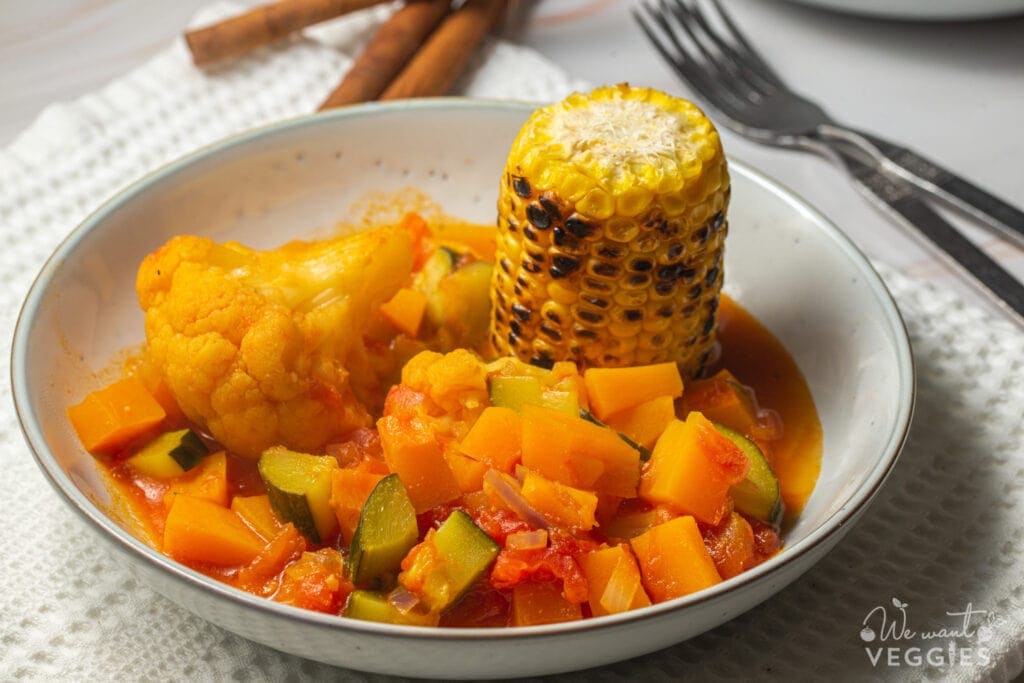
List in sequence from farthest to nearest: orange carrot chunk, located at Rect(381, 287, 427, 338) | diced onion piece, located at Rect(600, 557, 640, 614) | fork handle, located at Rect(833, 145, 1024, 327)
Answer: fork handle, located at Rect(833, 145, 1024, 327)
orange carrot chunk, located at Rect(381, 287, 427, 338)
diced onion piece, located at Rect(600, 557, 640, 614)

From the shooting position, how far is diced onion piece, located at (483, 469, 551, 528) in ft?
5.50

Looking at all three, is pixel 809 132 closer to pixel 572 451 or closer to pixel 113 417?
pixel 572 451

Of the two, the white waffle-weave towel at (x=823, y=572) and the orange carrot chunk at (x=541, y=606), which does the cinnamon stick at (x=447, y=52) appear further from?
the orange carrot chunk at (x=541, y=606)

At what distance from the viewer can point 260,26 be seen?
3186 millimetres

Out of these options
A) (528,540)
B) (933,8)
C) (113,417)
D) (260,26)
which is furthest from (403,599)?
(933,8)

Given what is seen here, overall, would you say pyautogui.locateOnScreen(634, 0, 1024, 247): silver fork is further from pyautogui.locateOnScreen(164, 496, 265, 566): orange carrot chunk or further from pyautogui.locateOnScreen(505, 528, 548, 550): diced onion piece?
pyautogui.locateOnScreen(164, 496, 265, 566): orange carrot chunk

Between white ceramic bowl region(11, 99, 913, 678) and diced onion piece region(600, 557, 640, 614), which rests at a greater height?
white ceramic bowl region(11, 99, 913, 678)

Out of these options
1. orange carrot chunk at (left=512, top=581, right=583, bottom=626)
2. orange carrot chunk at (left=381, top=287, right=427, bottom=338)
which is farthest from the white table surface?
orange carrot chunk at (left=512, top=581, right=583, bottom=626)

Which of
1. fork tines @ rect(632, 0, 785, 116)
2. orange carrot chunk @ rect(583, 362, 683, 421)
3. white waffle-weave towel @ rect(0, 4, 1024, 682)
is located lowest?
white waffle-weave towel @ rect(0, 4, 1024, 682)

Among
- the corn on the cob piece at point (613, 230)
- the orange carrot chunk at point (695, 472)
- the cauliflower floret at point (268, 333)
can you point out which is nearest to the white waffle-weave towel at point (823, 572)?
the orange carrot chunk at point (695, 472)

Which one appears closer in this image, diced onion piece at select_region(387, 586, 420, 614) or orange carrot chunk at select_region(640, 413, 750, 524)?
diced onion piece at select_region(387, 586, 420, 614)

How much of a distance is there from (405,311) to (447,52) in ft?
3.95

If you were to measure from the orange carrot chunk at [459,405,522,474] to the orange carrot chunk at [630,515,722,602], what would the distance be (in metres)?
0.24

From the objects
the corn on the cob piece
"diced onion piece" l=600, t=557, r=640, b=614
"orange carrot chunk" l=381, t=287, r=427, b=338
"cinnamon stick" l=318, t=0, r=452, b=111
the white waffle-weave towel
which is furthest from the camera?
"cinnamon stick" l=318, t=0, r=452, b=111
